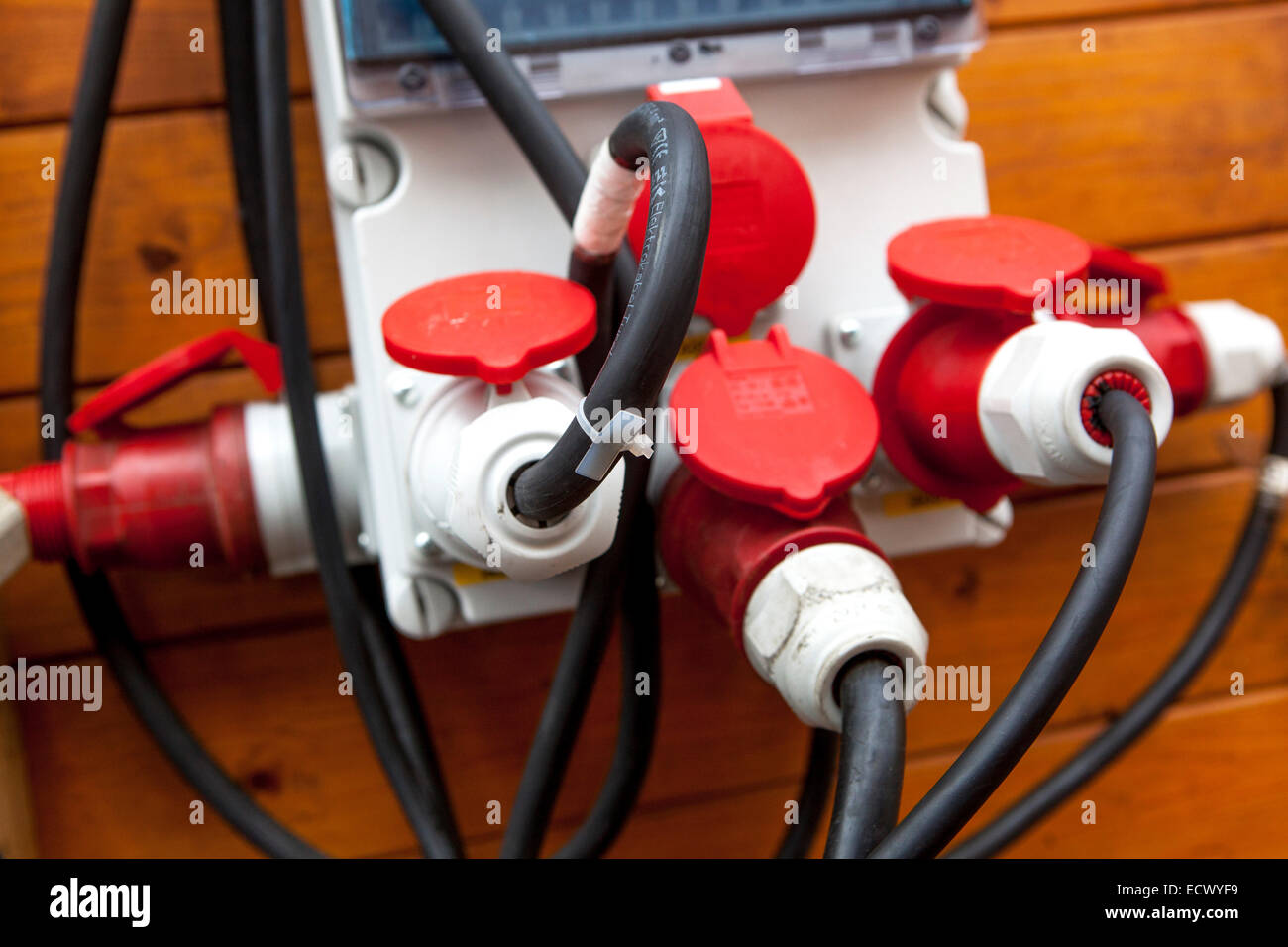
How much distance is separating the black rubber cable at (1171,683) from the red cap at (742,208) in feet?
1.08

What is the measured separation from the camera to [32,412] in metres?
0.57

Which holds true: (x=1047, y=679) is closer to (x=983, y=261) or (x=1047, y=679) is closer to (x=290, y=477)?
(x=983, y=261)

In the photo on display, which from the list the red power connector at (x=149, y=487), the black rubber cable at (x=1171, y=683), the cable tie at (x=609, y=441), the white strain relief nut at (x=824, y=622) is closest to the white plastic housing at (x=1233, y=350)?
the black rubber cable at (x=1171, y=683)

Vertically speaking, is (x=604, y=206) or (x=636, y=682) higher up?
(x=604, y=206)

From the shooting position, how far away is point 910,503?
1.68ft

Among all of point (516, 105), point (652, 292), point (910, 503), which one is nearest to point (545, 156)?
point (516, 105)

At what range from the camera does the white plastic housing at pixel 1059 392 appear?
37cm

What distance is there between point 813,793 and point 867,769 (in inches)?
7.5

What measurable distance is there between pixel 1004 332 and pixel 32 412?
1.65ft

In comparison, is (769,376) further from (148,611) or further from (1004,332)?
(148,611)

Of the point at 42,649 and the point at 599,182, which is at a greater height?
the point at 599,182

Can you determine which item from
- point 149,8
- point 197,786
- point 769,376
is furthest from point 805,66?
point 197,786

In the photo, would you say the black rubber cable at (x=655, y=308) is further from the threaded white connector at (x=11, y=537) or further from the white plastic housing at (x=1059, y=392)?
the threaded white connector at (x=11, y=537)

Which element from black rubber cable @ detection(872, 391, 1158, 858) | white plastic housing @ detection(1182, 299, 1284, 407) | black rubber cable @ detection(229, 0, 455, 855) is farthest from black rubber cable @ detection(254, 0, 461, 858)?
white plastic housing @ detection(1182, 299, 1284, 407)
